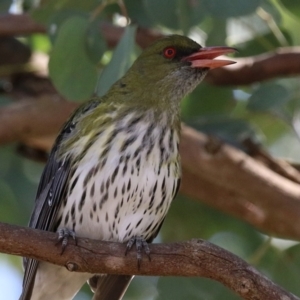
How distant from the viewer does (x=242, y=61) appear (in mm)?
5066

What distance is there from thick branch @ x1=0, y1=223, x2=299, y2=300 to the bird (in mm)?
138

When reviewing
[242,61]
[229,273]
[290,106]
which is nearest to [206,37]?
[242,61]

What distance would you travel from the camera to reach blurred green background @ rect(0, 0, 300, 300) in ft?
14.2

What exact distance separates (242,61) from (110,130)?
1.29 metres

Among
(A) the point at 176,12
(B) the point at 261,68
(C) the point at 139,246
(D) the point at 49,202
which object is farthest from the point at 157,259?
(B) the point at 261,68

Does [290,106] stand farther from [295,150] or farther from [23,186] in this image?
[23,186]

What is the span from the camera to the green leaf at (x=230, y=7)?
4121mm

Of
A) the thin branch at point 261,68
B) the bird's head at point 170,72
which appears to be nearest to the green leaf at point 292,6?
the thin branch at point 261,68

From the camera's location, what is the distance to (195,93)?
5.27 metres

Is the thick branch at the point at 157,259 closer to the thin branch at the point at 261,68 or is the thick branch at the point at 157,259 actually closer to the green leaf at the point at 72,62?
the green leaf at the point at 72,62

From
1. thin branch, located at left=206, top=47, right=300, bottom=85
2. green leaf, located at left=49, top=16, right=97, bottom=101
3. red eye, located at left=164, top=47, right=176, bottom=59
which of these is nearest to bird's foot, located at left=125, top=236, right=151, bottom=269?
green leaf, located at left=49, top=16, right=97, bottom=101

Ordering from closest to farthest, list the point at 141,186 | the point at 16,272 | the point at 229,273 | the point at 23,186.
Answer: the point at 229,273
the point at 141,186
the point at 23,186
the point at 16,272

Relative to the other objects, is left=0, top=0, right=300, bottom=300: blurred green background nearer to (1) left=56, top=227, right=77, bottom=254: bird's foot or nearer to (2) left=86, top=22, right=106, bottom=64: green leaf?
(2) left=86, top=22, right=106, bottom=64: green leaf

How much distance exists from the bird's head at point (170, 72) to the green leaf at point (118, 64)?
0.63 ft
